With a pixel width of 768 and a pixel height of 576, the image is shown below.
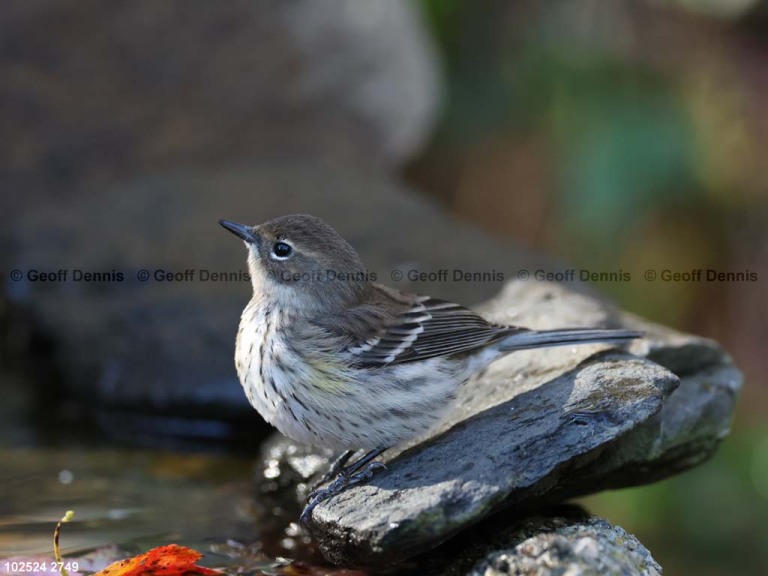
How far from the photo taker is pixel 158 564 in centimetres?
333

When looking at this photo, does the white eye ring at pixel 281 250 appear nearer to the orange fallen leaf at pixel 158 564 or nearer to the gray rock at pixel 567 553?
the orange fallen leaf at pixel 158 564

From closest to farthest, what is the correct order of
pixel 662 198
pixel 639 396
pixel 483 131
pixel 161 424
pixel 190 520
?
pixel 639 396 < pixel 190 520 < pixel 161 424 < pixel 662 198 < pixel 483 131

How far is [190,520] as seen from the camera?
4340mm

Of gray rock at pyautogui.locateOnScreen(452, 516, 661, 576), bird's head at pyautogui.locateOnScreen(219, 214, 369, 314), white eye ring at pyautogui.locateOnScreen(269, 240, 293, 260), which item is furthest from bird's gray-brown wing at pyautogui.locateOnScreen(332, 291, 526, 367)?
gray rock at pyautogui.locateOnScreen(452, 516, 661, 576)

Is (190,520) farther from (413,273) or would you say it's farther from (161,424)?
(413,273)

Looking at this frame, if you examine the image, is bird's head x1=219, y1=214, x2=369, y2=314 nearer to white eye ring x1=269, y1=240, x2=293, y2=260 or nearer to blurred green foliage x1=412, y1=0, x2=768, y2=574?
white eye ring x1=269, y1=240, x2=293, y2=260

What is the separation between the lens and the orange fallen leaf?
10.7 ft

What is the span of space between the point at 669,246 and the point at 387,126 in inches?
107

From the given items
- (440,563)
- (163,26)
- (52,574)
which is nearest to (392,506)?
(440,563)

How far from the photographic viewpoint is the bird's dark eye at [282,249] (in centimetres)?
410

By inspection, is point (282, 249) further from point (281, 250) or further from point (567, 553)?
point (567, 553)

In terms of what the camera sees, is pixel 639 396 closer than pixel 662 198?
Yes

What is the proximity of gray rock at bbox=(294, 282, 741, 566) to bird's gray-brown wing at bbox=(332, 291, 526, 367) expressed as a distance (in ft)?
0.88
